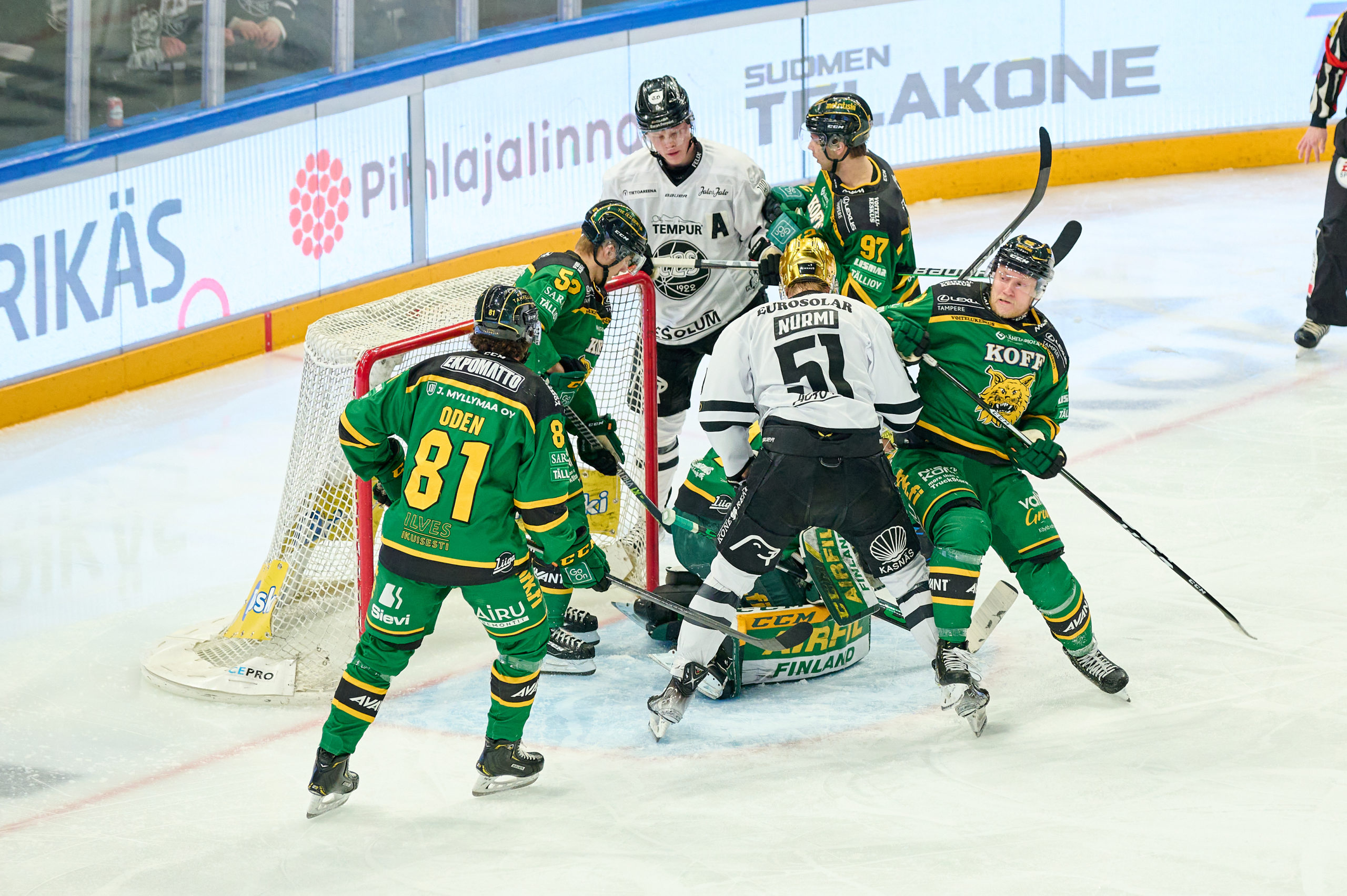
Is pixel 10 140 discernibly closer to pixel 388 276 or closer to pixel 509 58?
pixel 388 276

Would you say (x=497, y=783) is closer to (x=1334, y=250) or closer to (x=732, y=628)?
(x=732, y=628)

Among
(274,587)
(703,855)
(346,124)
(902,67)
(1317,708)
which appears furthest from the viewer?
(902,67)

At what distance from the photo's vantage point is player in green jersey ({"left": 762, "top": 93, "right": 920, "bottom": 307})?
5176mm

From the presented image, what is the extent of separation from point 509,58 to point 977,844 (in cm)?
574

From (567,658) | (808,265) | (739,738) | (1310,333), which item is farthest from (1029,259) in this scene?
(1310,333)

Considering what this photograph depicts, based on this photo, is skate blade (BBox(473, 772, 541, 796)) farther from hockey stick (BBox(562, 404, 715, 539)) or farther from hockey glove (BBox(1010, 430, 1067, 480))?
hockey glove (BBox(1010, 430, 1067, 480))

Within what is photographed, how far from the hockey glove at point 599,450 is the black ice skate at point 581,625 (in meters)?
0.46

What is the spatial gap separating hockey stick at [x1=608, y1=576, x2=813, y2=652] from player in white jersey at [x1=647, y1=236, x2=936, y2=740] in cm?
3

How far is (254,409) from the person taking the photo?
7289mm

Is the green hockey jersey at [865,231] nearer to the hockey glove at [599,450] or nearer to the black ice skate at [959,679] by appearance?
the hockey glove at [599,450]

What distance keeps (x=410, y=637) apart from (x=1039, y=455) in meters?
1.71

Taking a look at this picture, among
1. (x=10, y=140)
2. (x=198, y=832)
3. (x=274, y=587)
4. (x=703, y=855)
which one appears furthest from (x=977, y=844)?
(x=10, y=140)

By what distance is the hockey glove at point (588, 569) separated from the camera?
165 inches

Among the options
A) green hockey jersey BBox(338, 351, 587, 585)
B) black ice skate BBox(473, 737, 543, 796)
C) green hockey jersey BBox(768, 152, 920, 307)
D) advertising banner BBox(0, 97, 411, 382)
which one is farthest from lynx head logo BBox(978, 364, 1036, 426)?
advertising banner BBox(0, 97, 411, 382)
